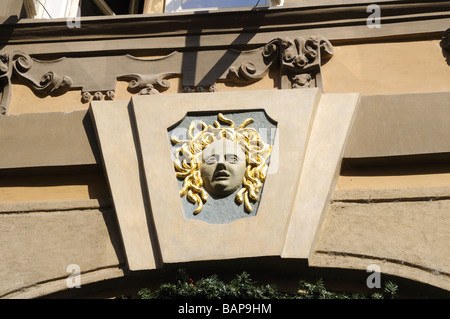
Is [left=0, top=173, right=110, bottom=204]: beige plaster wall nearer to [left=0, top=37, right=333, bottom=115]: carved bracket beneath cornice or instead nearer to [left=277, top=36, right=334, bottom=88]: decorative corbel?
[left=0, top=37, right=333, bottom=115]: carved bracket beneath cornice

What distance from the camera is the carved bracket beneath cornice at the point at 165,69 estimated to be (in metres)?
5.53

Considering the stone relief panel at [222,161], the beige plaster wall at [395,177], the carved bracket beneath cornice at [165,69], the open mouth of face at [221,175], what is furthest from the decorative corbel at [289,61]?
the open mouth of face at [221,175]

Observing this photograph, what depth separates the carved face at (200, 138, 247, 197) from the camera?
16.1 feet

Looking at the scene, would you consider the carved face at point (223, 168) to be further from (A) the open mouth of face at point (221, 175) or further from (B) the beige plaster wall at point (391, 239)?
(B) the beige plaster wall at point (391, 239)

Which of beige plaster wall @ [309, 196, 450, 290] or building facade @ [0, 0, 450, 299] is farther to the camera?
building facade @ [0, 0, 450, 299]

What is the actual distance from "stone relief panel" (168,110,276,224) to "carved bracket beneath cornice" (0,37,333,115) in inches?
17.8

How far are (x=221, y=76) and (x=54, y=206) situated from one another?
1.46 meters

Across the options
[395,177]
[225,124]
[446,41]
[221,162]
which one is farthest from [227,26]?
[395,177]

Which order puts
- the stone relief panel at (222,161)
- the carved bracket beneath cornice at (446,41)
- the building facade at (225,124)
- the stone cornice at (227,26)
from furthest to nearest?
the stone cornice at (227,26) < the carved bracket beneath cornice at (446,41) < the stone relief panel at (222,161) < the building facade at (225,124)

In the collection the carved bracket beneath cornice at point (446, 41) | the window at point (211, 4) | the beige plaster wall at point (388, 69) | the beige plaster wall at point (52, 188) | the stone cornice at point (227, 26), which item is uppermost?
the window at point (211, 4)

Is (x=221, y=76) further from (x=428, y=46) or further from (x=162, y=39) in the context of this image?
(x=428, y=46)

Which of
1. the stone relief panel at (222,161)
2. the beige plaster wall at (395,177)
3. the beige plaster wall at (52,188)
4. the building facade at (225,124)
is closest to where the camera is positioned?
the building facade at (225,124)

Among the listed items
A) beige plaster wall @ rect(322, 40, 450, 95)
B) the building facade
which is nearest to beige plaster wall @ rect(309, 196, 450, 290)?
the building facade

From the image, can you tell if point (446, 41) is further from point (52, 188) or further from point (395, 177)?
point (52, 188)
